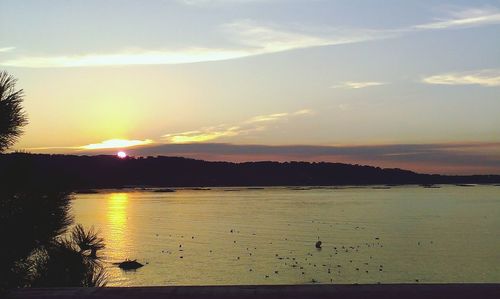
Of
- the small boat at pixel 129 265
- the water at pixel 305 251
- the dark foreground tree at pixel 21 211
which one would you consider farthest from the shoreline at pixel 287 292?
the small boat at pixel 129 265

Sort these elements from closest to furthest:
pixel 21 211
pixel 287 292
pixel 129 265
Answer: pixel 287 292
pixel 21 211
pixel 129 265

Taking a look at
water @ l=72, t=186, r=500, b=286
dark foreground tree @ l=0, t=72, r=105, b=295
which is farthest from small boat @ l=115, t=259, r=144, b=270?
dark foreground tree @ l=0, t=72, r=105, b=295

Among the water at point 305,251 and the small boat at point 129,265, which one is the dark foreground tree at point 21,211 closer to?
the water at point 305,251

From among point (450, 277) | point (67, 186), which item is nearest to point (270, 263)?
point (450, 277)

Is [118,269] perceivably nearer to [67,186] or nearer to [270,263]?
[270,263]

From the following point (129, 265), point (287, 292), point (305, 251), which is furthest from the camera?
point (305, 251)

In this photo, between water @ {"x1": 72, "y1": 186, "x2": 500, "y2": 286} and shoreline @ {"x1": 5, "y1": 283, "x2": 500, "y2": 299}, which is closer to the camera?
shoreline @ {"x1": 5, "y1": 283, "x2": 500, "y2": 299}

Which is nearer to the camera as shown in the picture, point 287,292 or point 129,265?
point 287,292

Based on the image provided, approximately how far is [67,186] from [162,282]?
29.8 metres

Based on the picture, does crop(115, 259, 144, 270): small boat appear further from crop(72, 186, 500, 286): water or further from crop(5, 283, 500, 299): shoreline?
crop(5, 283, 500, 299): shoreline

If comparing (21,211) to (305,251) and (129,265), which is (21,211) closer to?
(129,265)

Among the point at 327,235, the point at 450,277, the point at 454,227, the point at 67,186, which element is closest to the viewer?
the point at 67,186

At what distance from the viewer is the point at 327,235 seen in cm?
6494

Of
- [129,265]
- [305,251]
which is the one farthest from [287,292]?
[305,251]
